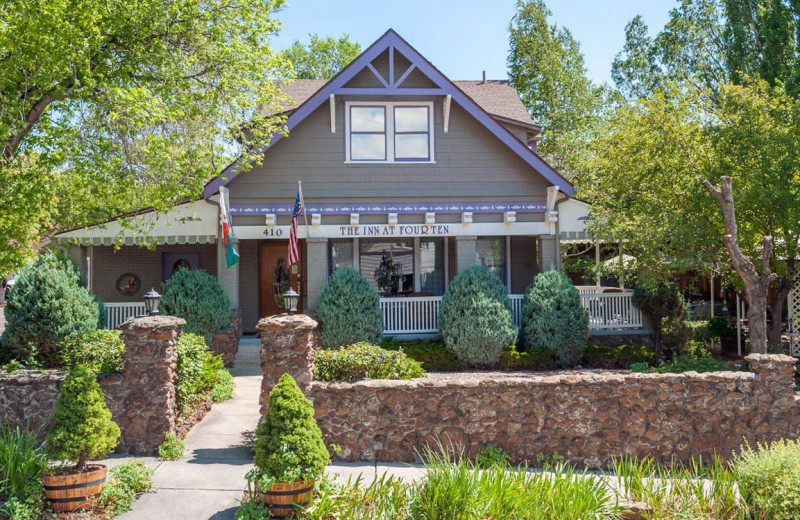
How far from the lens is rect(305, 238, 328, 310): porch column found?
16328 millimetres

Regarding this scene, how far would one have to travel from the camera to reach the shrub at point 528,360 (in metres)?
14.5

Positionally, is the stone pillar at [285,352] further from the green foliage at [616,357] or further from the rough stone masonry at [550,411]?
the green foliage at [616,357]

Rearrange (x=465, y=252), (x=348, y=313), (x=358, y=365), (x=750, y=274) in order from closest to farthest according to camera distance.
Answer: (x=358, y=365) < (x=750, y=274) < (x=348, y=313) < (x=465, y=252)

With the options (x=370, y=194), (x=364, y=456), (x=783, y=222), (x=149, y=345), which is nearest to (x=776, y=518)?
(x=364, y=456)

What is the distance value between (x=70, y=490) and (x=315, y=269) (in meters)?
9.92

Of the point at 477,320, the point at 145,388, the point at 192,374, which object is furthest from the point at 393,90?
the point at 145,388

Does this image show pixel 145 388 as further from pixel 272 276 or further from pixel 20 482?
pixel 272 276

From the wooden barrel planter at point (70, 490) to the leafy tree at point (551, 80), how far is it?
25.3 metres

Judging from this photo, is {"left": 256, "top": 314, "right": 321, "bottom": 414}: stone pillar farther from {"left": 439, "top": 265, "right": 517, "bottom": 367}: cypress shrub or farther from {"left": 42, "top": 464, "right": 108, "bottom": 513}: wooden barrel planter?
{"left": 439, "top": 265, "right": 517, "bottom": 367}: cypress shrub

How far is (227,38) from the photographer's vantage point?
1360cm

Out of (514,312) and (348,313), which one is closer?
(348,313)

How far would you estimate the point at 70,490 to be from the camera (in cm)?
676

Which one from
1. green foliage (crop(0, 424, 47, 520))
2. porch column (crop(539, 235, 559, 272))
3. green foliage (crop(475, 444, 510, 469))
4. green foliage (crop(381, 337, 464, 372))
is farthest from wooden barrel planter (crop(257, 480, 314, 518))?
porch column (crop(539, 235, 559, 272))

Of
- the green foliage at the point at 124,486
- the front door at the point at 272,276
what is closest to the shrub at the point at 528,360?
the front door at the point at 272,276
